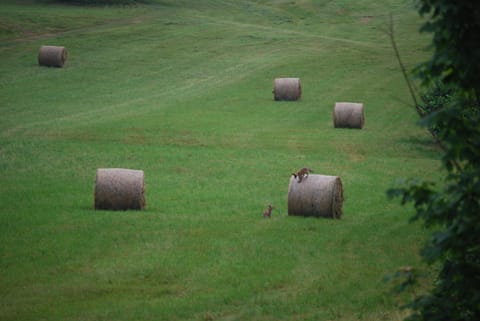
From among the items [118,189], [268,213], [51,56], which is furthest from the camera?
[51,56]

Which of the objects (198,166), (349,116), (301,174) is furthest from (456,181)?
(349,116)

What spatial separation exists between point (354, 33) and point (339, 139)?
36729mm

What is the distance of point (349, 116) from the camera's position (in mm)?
36281

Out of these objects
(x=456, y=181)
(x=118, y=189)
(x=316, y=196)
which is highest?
(x=456, y=181)

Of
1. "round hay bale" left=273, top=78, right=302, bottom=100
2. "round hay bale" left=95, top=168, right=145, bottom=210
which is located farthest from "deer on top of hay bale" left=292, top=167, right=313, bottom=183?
"round hay bale" left=273, top=78, right=302, bottom=100

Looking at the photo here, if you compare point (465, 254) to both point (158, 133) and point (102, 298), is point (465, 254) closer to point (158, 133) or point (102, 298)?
point (102, 298)

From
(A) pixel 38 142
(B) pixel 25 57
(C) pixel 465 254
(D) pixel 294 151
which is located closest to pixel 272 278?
(C) pixel 465 254

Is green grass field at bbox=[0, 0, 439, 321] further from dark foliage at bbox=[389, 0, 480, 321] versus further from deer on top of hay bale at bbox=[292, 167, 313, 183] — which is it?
deer on top of hay bale at bbox=[292, 167, 313, 183]

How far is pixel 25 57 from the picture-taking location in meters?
54.4

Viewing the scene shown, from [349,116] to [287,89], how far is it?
804 centimetres

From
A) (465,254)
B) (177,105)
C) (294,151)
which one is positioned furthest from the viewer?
(177,105)

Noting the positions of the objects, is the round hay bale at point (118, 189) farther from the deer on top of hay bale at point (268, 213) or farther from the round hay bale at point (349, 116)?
the round hay bale at point (349, 116)

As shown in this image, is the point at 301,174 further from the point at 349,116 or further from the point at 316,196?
the point at 349,116

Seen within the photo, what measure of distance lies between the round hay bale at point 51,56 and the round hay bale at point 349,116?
22.3m
